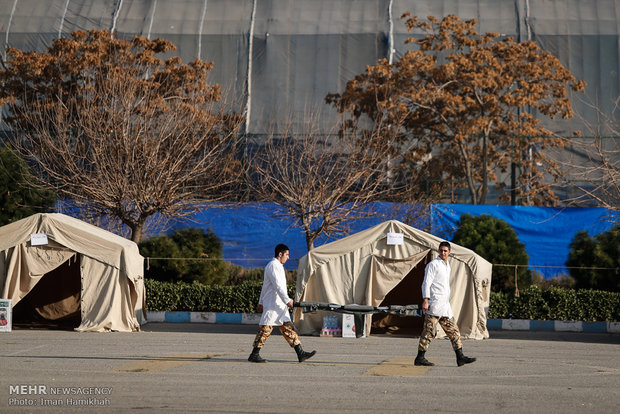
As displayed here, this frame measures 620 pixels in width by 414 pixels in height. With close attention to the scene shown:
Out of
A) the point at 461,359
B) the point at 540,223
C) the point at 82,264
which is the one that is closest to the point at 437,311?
the point at 461,359

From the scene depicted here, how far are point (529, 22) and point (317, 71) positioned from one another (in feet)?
28.1

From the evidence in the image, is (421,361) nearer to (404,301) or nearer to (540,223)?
(404,301)

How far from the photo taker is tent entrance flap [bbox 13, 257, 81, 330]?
71.5 ft

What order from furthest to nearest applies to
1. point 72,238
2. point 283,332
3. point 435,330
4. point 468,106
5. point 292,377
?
point 468,106, point 72,238, point 283,332, point 435,330, point 292,377

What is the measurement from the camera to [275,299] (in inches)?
518

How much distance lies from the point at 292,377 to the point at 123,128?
14607 mm

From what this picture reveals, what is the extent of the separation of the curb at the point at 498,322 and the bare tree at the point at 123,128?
3186mm

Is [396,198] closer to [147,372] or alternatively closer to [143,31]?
[143,31]

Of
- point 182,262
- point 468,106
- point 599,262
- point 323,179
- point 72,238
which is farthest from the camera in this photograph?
point 468,106

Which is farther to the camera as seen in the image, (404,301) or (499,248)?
(499,248)

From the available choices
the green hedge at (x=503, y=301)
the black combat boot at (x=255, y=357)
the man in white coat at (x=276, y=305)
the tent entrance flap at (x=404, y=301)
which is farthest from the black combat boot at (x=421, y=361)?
the green hedge at (x=503, y=301)

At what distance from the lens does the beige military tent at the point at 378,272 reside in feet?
64.1

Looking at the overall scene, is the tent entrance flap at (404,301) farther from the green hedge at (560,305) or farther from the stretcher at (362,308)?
the stretcher at (362,308)

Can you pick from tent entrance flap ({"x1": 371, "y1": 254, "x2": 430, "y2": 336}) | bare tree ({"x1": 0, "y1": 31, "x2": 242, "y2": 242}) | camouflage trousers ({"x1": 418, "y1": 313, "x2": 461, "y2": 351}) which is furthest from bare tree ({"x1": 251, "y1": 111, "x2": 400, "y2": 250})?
camouflage trousers ({"x1": 418, "y1": 313, "x2": 461, "y2": 351})
